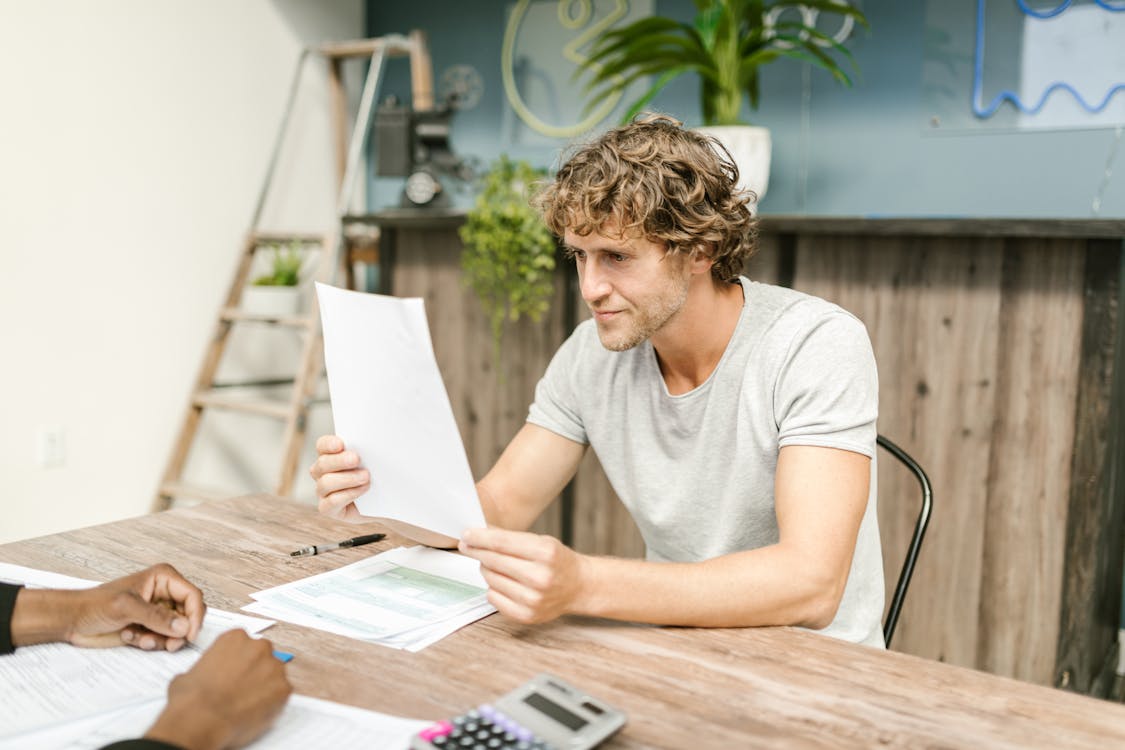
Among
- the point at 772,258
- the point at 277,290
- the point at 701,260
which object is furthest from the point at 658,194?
the point at 277,290

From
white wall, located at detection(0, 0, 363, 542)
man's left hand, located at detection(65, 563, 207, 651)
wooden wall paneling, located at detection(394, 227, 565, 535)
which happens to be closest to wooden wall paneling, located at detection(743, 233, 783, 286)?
wooden wall paneling, located at detection(394, 227, 565, 535)

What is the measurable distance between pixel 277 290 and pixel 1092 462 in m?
2.46

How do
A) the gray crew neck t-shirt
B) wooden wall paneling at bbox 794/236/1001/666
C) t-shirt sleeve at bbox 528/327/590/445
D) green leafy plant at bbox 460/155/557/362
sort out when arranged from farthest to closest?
1. green leafy plant at bbox 460/155/557/362
2. wooden wall paneling at bbox 794/236/1001/666
3. t-shirt sleeve at bbox 528/327/590/445
4. the gray crew neck t-shirt

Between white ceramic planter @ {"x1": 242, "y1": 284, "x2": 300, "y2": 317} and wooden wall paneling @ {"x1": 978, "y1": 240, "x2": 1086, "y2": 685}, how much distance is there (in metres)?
2.22

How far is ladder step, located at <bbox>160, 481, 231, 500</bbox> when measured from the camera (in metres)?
2.94

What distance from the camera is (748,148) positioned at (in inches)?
94.6

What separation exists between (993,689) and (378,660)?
0.60 m

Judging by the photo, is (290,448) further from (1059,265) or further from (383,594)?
(1059,265)

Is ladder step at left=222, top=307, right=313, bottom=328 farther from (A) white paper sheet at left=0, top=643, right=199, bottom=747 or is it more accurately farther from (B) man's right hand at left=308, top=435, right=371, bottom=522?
(A) white paper sheet at left=0, top=643, right=199, bottom=747

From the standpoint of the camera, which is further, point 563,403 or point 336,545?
point 563,403

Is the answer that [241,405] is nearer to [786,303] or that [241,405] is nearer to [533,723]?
[786,303]

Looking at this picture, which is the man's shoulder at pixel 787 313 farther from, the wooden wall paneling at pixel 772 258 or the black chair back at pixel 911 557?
the wooden wall paneling at pixel 772 258

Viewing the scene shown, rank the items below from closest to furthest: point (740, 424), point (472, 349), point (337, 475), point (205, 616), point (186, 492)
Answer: point (205, 616)
point (337, 475)
point (740, 424)
point (472, 349)
point (186, 492)

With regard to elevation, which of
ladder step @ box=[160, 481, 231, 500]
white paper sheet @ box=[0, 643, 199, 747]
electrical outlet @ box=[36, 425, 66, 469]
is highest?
white paper sheet @ box=[0, 643, 199, 747]
